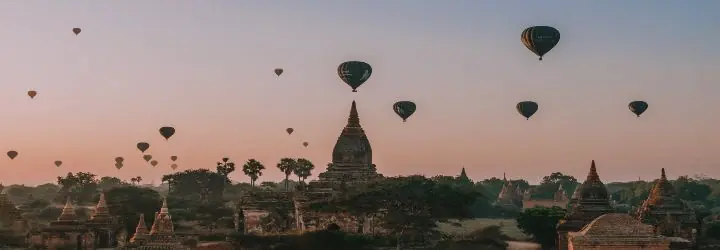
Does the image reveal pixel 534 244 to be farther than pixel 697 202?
No

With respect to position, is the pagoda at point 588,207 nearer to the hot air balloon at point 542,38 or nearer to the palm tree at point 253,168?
the hot air balloon at point 542,38

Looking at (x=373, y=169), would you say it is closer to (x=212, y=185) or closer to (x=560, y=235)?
(x=560, y=235)

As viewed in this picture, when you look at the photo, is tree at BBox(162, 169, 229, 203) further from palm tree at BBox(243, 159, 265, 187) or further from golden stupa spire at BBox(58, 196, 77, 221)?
golden stupa spire at BBox(58, 196, 77, 221)

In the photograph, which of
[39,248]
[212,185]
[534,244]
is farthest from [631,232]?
[212,185]

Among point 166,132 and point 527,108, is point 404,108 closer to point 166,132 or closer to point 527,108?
point 527,108

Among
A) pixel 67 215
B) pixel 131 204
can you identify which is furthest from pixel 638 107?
pixel 131 204

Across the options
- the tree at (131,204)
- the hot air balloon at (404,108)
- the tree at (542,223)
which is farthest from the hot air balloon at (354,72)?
the tree at (131,204)
